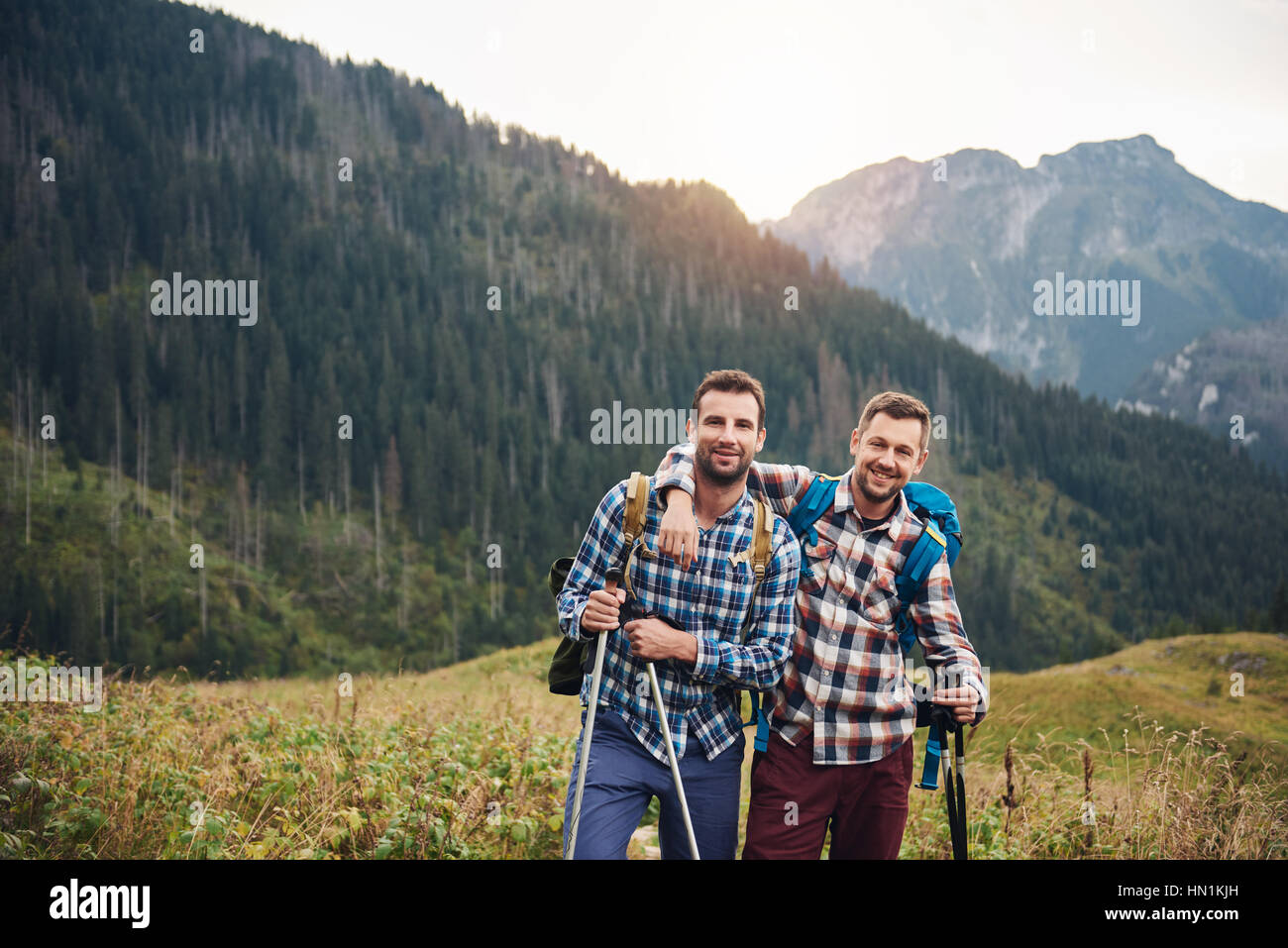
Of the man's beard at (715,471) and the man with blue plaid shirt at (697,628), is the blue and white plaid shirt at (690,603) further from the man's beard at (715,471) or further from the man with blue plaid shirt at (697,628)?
the man's beard at (715,471)

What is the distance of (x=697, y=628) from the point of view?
3.60 meters

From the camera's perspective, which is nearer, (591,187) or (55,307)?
(55,307)

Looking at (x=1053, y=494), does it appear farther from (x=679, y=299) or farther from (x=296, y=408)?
(x=296, y=408)

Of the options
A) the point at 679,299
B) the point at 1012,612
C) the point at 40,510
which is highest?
the point at 679,299

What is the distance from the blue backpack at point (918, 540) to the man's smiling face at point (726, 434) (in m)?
0.45

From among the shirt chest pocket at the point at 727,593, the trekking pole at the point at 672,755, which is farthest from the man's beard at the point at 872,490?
the trekking pole at the point at 672,755

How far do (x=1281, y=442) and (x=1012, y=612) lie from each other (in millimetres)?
159970

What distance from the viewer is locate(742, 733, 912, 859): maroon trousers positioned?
11.7 ft

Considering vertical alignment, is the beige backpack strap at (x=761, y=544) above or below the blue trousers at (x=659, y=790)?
above

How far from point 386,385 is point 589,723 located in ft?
318

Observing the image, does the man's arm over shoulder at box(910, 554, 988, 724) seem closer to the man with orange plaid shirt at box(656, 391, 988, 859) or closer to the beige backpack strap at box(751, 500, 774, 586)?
the man with orange plaid shirt at box(656, 391, 988, 859)

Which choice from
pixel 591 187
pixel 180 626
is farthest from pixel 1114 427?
pixel 180 626

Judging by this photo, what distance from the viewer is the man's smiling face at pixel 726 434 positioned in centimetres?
356

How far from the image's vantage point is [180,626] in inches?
2537
